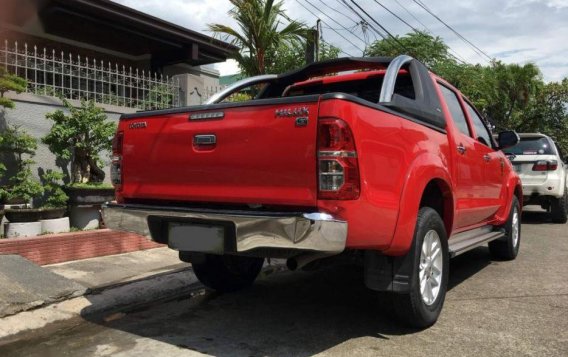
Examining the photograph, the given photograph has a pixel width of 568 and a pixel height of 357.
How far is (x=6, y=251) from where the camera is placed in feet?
18.1

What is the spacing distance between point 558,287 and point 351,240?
3.16 metres

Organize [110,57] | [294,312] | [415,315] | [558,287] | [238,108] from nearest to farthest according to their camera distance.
A: 1. [238,108]
2. [415,315]
3. [294,312]
4. [558,287]
5. [110,57]

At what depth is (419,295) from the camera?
12.4 ft

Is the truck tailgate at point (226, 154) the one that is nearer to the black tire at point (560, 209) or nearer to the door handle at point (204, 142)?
the door handle at point (204, 142)

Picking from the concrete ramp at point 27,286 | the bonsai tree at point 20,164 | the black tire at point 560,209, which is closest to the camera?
→ the concrete ramp at point 27,286

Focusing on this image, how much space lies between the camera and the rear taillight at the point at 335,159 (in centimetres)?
307

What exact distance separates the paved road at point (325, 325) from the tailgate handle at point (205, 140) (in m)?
1.38

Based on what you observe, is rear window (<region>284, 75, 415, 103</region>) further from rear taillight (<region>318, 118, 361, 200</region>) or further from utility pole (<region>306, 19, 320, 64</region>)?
utility pole (<region>306, 19, 320, 64</region>)

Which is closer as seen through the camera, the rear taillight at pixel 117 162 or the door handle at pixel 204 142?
the door handle at pixel 204 142

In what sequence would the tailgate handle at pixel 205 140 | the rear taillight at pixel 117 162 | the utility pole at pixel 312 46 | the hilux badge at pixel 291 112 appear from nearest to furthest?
the hilux badge at pixel 291 112 < the tailgate handle at pixel 205 140 < the rear taillight at pixel 117 162 < the utility pole at pixel 312 46

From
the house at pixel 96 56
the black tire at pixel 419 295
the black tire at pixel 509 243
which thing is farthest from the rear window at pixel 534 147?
the black tire at pixel 419 295

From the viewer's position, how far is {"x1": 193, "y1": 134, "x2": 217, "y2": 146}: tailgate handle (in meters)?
3.49

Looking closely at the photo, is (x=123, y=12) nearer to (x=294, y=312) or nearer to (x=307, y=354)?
(x=294, y=312)

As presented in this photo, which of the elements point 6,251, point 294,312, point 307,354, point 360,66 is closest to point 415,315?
point 307,354
